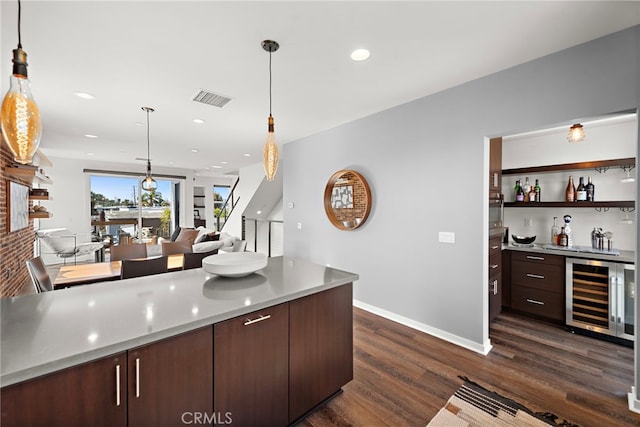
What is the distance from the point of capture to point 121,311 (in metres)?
1.30

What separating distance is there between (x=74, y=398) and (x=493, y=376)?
270 cm

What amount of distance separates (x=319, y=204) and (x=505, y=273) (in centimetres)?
270

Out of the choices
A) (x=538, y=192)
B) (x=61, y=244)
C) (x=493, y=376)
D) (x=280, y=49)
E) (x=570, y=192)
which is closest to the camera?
(x=280, y=49)

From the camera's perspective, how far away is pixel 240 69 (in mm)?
2309

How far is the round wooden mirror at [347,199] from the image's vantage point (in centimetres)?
354

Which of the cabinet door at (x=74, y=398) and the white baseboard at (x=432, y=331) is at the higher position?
the cabinet door at (x=74, y=398)

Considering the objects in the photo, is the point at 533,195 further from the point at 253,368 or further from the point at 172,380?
the point at 172,380

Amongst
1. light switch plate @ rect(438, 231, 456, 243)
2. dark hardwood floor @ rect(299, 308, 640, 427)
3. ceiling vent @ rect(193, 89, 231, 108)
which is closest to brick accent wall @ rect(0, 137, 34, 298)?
ceiling vent @ rect(193, 89, 231, 108)

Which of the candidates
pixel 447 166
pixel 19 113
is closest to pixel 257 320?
pixel 19 113

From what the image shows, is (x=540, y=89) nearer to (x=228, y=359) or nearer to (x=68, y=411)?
(x=228, y=359)

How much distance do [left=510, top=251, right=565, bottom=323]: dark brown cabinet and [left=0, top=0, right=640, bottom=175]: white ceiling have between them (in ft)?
7.34

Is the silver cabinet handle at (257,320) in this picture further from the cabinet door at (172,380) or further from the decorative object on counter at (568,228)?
the decorative object on counter at (568,228)

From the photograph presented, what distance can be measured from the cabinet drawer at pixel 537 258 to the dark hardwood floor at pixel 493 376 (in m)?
0.74
